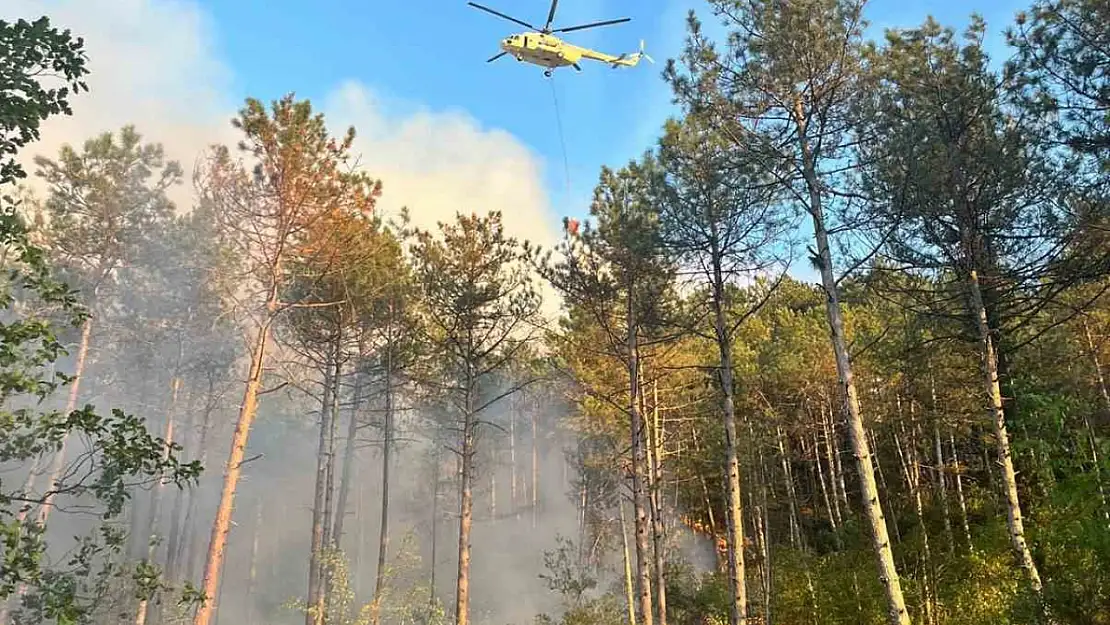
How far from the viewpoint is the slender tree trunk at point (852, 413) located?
23.3 feet

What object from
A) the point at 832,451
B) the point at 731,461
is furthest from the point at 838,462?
the point at 731,461

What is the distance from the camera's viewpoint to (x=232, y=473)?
10.0 meters

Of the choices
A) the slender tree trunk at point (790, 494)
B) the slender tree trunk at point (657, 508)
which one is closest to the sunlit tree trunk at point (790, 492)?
the slender tree trunk at point (790, 494)

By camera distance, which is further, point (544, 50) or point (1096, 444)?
Answer: point (544, 50)

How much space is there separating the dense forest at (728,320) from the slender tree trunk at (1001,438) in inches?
2.2

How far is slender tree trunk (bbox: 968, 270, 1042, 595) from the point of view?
31.7ft

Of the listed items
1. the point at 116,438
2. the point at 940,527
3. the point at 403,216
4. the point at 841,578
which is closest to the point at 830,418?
the point at 940,527

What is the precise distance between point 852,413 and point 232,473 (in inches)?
365

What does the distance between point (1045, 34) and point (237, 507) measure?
47.2 meters

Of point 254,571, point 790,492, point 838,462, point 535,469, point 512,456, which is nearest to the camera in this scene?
point 790,492

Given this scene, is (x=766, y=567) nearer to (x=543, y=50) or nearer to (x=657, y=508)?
(x=657, y=508)

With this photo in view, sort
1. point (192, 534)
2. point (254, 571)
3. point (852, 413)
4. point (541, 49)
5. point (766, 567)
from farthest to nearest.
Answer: point (254, 571) → point (192, 534) → point (766, 567) → point (541, 49) → point (852, 413)

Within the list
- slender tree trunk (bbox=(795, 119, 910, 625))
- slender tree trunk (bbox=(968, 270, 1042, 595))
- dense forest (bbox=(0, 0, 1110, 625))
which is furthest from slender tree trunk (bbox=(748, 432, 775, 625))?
slender tree trunk (bbox=(795, 119, 910, 625))

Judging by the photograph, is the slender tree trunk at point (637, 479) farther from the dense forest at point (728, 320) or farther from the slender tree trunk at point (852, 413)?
the slender tree trunk at point (852, 413)
